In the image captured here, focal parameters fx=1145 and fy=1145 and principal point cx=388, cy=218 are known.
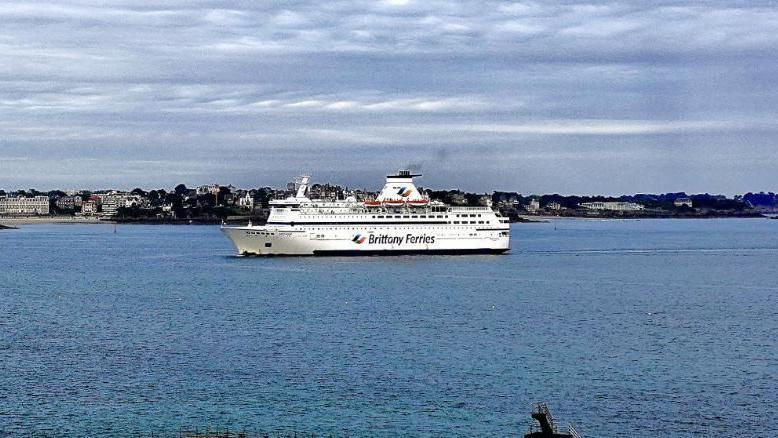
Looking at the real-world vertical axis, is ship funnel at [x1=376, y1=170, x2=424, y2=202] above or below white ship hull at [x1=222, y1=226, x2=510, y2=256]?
above

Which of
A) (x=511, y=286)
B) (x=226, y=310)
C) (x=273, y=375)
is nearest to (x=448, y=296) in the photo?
(x=511, y=286)

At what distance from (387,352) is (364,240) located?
45409 millimetres

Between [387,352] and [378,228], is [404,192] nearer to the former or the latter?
[378,228]

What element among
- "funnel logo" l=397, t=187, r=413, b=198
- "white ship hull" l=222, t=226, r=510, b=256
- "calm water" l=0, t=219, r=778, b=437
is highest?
"funnel logo" l=397, t=187, r=413, b=198

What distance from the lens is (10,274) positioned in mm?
75188

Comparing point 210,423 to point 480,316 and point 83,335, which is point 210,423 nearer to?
point 83,335

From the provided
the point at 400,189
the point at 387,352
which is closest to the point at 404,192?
the point at 400,189

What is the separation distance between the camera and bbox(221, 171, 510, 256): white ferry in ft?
272

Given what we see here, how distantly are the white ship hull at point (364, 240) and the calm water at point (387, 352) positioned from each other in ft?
31.1

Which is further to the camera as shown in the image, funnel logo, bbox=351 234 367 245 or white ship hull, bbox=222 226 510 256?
funnel logo, bbox=351 234 367 245

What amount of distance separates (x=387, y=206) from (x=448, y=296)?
93.1 feet

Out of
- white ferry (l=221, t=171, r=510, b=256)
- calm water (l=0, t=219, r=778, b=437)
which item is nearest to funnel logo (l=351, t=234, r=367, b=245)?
white ferry (l=221, t=171, r=510, b=256)

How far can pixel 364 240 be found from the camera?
83875 millimetres

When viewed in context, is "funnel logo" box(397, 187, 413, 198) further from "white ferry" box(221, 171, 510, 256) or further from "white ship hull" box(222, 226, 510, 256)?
"white ship hull" box(222, 226, 510, 256)
